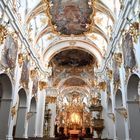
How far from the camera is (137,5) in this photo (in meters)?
9.38

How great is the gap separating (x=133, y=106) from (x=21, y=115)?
805 cm

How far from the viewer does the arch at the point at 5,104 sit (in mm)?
10984

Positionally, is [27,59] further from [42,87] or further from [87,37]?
[87,37]

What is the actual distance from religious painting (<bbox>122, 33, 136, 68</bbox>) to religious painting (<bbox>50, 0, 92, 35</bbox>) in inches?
207

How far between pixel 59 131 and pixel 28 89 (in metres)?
23.9

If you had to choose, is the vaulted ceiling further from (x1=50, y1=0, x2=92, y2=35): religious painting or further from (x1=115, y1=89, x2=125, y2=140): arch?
(x1=115, y1=89, x2=125, y2=140): arch

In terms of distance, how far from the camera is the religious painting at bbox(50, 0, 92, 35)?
15.2 m

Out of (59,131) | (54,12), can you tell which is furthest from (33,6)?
(59,131)

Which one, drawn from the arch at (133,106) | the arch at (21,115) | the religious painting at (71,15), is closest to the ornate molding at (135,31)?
the arch at (133,106)

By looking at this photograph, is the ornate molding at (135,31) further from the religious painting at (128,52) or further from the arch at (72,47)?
the arch at (72,47)

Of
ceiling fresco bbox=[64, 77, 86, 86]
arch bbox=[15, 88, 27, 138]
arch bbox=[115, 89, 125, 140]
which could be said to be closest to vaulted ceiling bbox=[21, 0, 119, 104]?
arch bbox=[15, 88, 27, 138]

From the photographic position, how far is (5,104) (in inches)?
453

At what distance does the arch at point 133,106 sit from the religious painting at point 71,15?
7189 millimetres

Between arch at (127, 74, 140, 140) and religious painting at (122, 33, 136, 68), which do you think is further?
arch at (127, 74, 140, 140)
